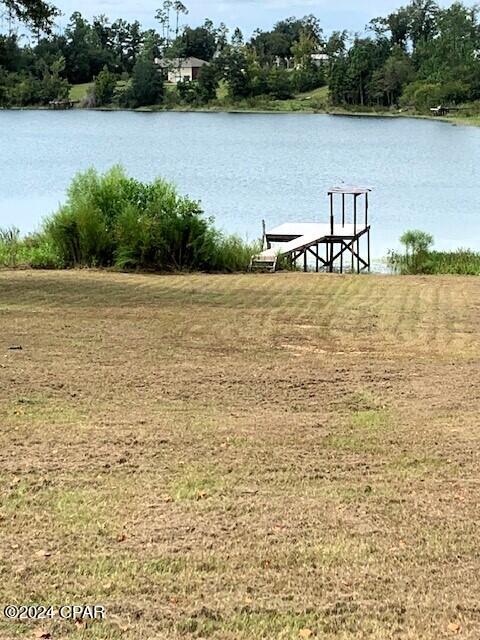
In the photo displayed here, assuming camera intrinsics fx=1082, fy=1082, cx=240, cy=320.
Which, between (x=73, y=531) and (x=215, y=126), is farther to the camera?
(x=215, y=126)

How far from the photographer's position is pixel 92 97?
515 ft

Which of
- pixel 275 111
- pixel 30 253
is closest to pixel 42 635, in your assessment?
pixel 30 253

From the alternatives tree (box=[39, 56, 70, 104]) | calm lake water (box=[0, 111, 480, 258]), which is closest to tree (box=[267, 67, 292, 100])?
tree (box=[39, 56, 70, 104])

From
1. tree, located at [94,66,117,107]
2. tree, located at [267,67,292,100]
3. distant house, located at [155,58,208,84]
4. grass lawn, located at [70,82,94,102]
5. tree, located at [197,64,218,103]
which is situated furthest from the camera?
distant house, located at [155,58,208,84]

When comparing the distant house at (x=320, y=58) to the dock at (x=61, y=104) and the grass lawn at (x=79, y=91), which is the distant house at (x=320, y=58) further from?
the dock at (x=61, y=104)

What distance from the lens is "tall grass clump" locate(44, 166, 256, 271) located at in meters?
24.7

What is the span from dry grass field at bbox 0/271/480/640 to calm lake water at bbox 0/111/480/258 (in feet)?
76.0

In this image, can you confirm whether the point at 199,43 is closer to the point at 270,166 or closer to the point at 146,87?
the point at 146,87

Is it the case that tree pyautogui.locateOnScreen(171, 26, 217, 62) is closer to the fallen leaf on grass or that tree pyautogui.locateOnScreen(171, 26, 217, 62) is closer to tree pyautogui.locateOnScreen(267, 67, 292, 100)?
tree pyautogui.locateOnScreen(267, 67, 292, 100)

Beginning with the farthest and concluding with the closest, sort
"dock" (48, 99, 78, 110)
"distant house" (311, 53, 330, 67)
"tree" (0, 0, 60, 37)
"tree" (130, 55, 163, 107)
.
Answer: "distant house" (311, 53, 330, 67) → "dock" (48, 99, 78, 110) → "tree" (130, 55, 163, 107) → "tree" (0, 0, 60, 37)

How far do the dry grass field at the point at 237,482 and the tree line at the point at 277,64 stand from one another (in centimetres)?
11691

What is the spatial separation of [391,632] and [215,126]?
106 meters

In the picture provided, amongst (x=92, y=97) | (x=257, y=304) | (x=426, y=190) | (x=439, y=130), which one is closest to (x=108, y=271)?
(x=257, y=304)

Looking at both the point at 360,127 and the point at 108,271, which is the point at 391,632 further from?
the point at 360,127
